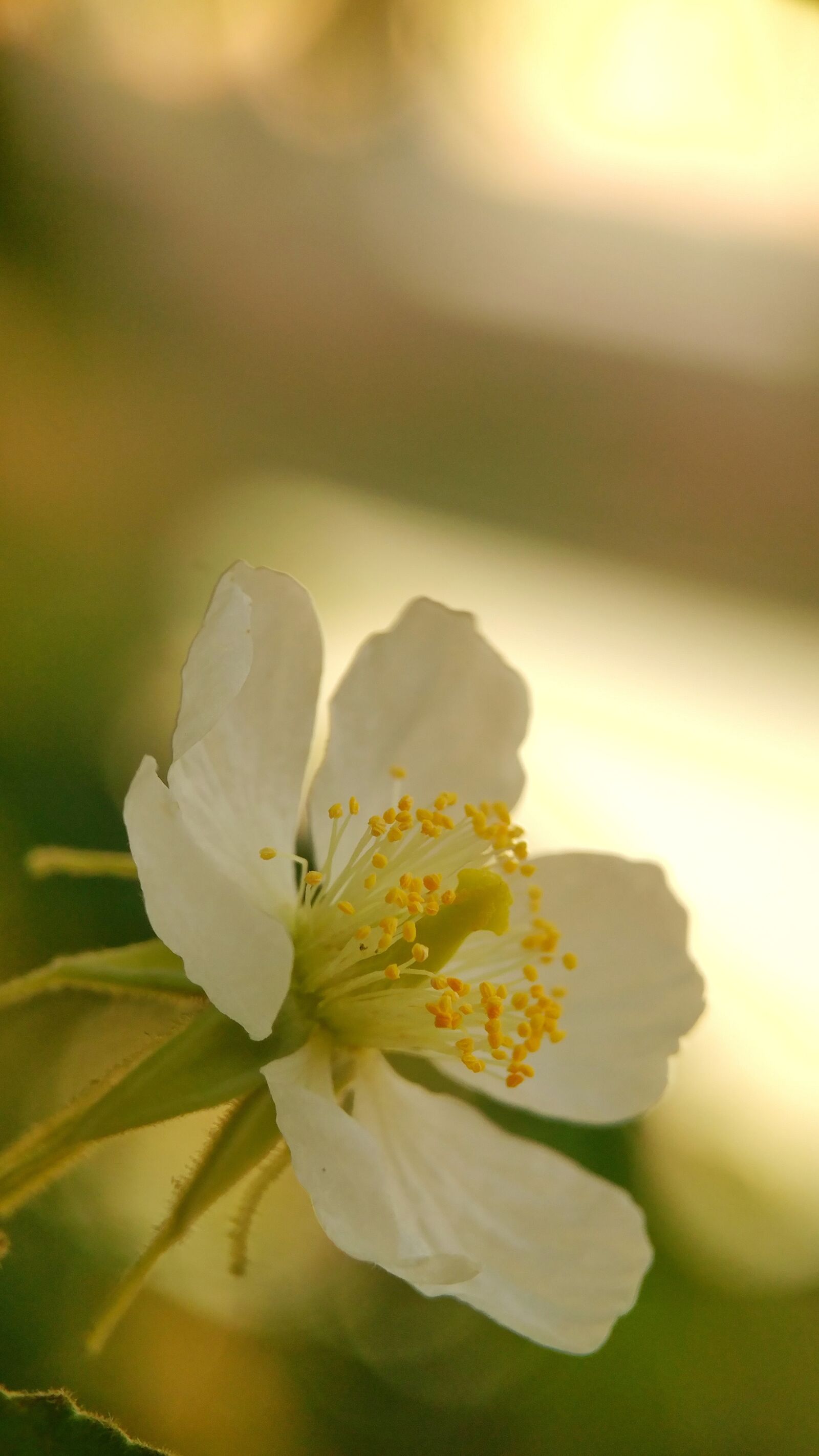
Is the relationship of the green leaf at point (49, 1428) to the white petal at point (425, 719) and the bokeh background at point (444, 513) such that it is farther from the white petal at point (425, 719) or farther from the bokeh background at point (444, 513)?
the white petal at point (425, 719)

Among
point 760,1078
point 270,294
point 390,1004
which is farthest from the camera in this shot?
point 270,294

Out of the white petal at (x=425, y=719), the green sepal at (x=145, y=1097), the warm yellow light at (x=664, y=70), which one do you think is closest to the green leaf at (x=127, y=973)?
the green sepal at (x=145, y=1097)

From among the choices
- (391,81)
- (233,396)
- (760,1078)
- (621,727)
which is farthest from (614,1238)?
(391,81)

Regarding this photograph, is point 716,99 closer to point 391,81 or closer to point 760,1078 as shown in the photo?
point 391,81

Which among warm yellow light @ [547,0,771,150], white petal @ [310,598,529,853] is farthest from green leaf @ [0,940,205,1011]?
warm yellow light @ [547,0,771,150]

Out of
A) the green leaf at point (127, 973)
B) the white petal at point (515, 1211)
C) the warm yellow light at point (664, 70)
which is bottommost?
the white petal at point (515, 1211)

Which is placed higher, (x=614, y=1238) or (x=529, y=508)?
(x=529, y=508)

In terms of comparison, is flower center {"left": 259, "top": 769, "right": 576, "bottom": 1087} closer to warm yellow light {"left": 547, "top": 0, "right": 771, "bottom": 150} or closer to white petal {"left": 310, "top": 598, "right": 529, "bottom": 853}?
white petal {"left": 310, "top": 598, "right": 529, "bottom": 853}
